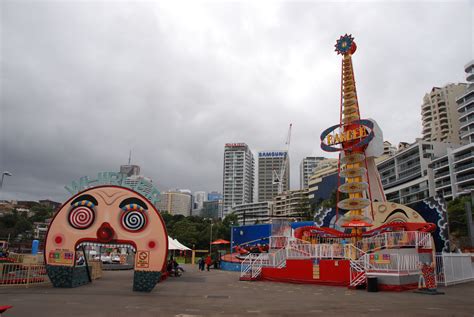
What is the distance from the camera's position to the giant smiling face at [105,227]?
17016 mm

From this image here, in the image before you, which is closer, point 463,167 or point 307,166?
point 463,167

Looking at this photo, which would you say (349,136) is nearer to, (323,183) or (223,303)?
(223,303)

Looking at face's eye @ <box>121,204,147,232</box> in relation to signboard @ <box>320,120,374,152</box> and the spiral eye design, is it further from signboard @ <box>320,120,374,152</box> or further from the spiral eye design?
signboard @ <box>320,120,374,152</box>

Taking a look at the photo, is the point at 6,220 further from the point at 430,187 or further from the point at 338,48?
the point at 430,187

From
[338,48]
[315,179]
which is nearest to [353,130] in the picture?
[338,48]

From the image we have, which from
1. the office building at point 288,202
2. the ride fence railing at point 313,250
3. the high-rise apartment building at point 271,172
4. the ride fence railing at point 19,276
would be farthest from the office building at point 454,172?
the high-rise apartment building at point 271,172

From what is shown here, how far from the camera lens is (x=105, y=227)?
1720 cm

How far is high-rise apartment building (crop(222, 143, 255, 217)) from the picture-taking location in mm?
191625

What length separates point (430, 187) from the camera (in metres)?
78.2

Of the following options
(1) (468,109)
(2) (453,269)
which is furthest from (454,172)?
(2) (453,269)

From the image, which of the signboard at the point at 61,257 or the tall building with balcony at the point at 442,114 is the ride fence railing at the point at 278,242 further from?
the tall building with balcony at the point at 442,114

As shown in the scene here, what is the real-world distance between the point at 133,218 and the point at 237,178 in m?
177

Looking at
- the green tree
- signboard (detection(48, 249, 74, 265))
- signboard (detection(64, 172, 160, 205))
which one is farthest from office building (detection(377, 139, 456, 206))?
signboard (detection(48, 249, 74, 265))

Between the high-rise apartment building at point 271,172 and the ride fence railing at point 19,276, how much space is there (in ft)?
571
